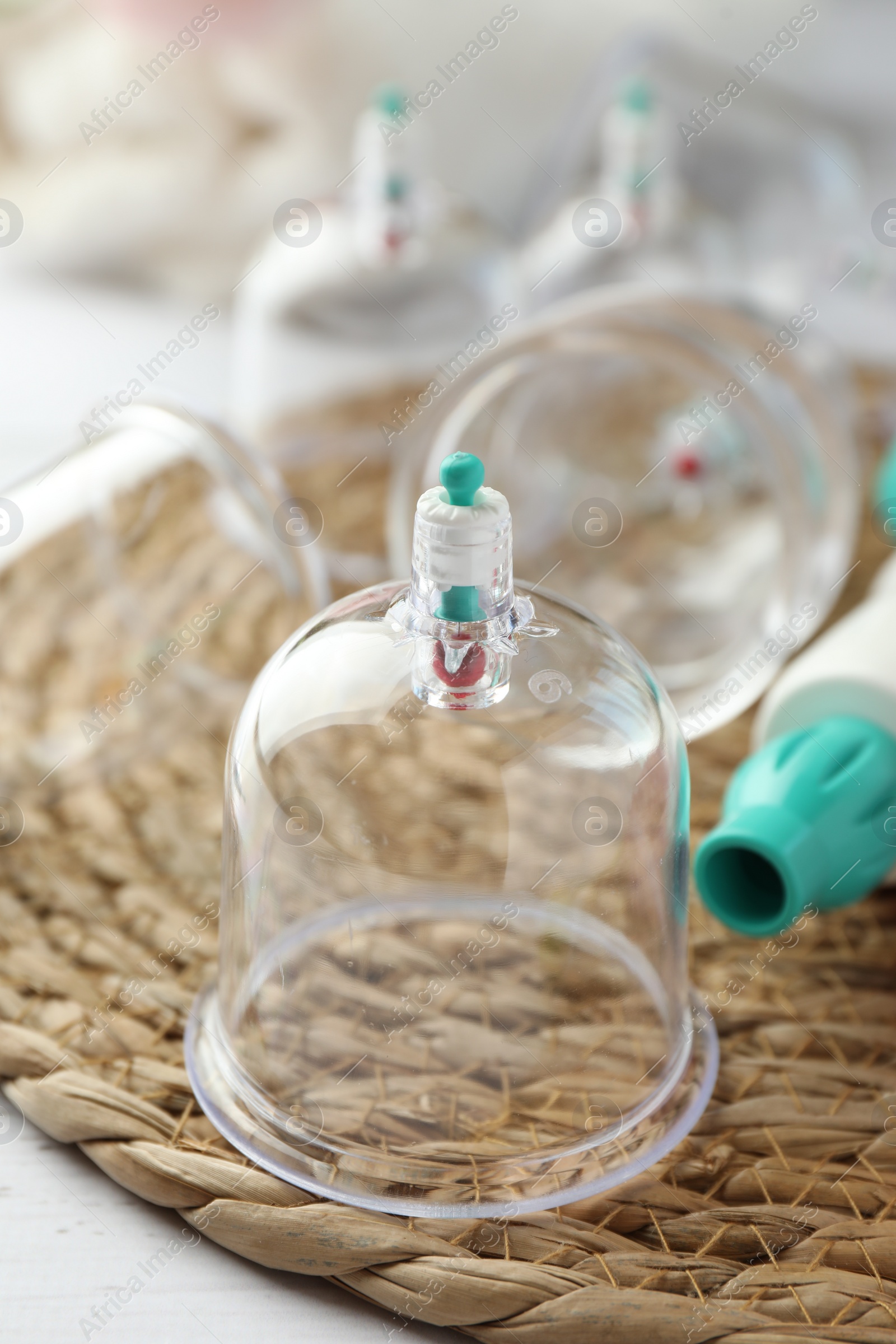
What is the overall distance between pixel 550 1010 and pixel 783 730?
20 cm

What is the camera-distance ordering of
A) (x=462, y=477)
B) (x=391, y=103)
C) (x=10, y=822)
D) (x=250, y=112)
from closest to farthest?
(x=462, y=477) < (x=10, y=822) < (x=391, y=103) < (x=250, y=112)

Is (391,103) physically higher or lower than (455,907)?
higher

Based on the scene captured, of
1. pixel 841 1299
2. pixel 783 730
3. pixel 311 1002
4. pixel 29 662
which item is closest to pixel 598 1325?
pixel 841 1299

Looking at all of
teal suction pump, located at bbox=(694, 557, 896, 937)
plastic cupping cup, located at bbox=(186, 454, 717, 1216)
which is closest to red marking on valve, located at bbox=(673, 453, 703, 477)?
teal suction pump, located at bbox=(694, 557, 896, 937)

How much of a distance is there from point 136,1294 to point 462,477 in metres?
0.35

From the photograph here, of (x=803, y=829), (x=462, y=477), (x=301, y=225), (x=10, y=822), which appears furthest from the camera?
(x=301, y=225)

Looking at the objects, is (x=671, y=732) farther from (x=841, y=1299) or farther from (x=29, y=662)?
(x=29, y=662)

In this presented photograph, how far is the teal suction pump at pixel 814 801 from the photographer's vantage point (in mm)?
718

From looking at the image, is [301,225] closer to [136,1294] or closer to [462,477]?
[462,477]

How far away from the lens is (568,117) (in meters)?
1.58

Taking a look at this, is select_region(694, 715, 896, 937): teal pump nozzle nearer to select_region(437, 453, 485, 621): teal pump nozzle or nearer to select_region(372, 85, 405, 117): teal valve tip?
select_region(437, 453, 485, 621): teal pump nozzle

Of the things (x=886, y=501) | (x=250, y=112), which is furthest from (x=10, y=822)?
(x=250, y=112)

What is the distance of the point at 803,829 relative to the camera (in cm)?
72

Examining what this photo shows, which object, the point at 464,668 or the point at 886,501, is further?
the point at 886,501
